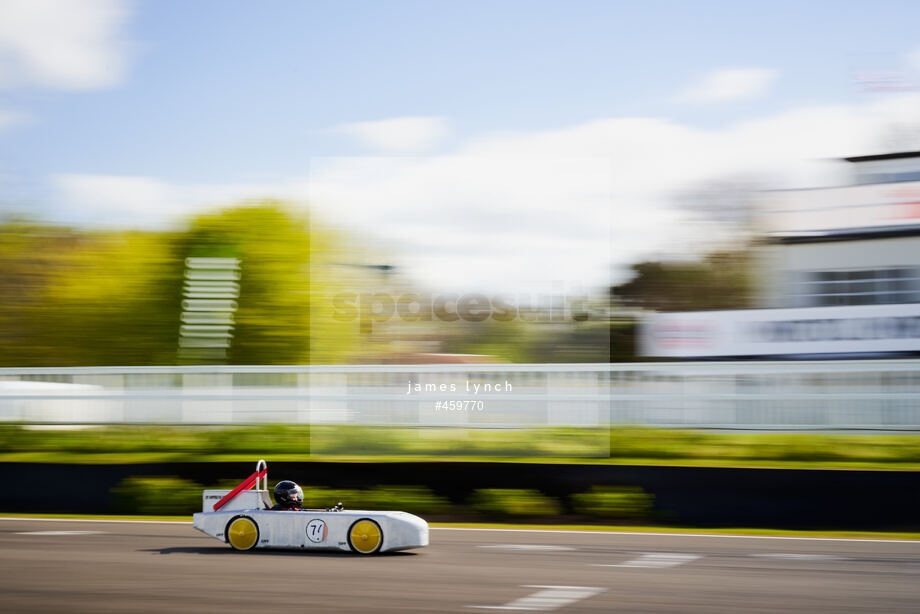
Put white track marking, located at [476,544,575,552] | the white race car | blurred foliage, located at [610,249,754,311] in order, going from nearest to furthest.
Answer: the white race car → white track marking, located at [476,544,575,552] → blurred foliage, located at [610,249,754,311]

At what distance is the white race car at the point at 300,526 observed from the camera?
845 cm

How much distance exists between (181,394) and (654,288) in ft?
31.9

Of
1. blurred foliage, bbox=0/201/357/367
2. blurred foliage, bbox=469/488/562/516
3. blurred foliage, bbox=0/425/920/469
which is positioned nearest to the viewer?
blurred foliage, bbox=469/488/562/516

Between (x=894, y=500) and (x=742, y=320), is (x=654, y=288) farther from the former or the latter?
(x=894, y=500)

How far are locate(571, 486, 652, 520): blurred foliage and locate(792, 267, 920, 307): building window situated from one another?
24.5 ft

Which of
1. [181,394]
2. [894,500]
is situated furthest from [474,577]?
[181,394]

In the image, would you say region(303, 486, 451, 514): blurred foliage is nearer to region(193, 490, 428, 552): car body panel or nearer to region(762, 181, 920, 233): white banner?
region(193, 490, 428, 552): car body panel

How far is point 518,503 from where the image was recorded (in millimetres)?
12273

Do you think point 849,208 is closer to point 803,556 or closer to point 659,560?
point 803,556

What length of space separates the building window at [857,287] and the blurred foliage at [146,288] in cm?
953

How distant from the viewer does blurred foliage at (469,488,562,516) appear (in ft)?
40.1

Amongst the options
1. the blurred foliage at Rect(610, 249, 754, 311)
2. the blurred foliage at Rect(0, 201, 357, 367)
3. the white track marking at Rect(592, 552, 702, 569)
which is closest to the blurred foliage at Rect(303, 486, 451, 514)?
the white track marking at Rect(592, 552, 702, 569)

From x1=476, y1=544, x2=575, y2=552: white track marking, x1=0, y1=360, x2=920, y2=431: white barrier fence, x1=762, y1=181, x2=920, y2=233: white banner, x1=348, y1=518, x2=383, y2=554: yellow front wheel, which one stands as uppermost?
x1=762, y1=181, x2=920, y2=233: white banner

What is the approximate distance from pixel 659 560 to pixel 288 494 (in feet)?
11.1
